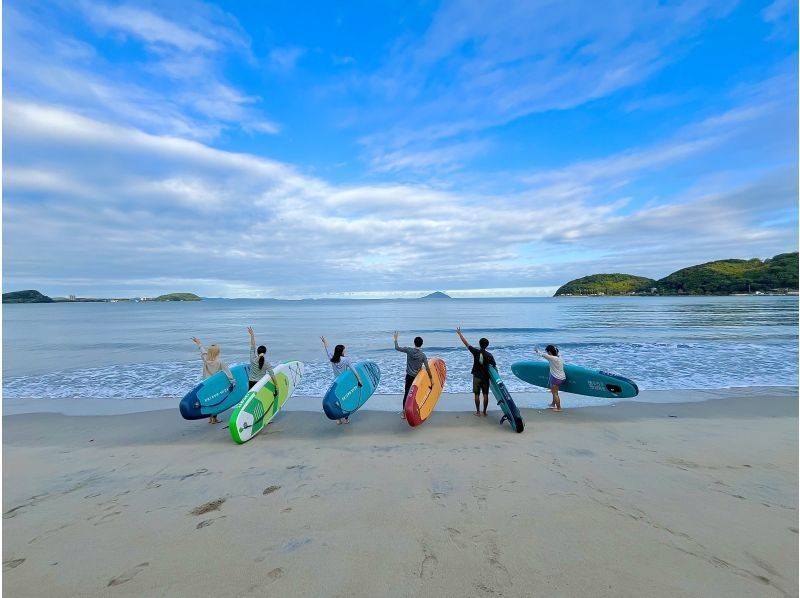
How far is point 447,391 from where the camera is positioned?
10000 millimetres

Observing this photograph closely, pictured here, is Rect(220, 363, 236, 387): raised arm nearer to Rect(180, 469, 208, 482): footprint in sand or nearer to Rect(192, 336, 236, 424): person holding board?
Rect(192, 336, 236, 424): person holding board

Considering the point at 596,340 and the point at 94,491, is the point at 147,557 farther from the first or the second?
the point at 596,340

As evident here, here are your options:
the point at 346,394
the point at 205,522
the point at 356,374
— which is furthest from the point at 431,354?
the point at 205,522

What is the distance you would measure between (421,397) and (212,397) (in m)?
4.14

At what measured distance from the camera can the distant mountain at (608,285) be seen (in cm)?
11009

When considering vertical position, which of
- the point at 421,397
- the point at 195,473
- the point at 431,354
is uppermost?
the point at 421,397

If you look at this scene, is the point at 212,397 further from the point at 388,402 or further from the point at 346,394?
the point at 388,402

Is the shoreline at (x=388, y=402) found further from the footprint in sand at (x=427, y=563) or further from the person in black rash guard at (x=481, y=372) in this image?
the footprint in sand at (x=427, y=563)

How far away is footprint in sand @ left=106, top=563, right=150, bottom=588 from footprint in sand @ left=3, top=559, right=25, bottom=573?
3.52 ft

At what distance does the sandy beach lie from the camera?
10.1 ft

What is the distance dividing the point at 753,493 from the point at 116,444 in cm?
936

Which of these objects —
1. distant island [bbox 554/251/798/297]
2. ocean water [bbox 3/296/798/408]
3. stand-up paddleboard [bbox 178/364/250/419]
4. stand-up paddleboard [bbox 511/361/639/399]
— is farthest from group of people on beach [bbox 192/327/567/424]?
distant island [bbox 554/251/798/297]

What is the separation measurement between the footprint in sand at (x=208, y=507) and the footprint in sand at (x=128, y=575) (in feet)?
2.75

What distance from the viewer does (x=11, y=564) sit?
133 inches
